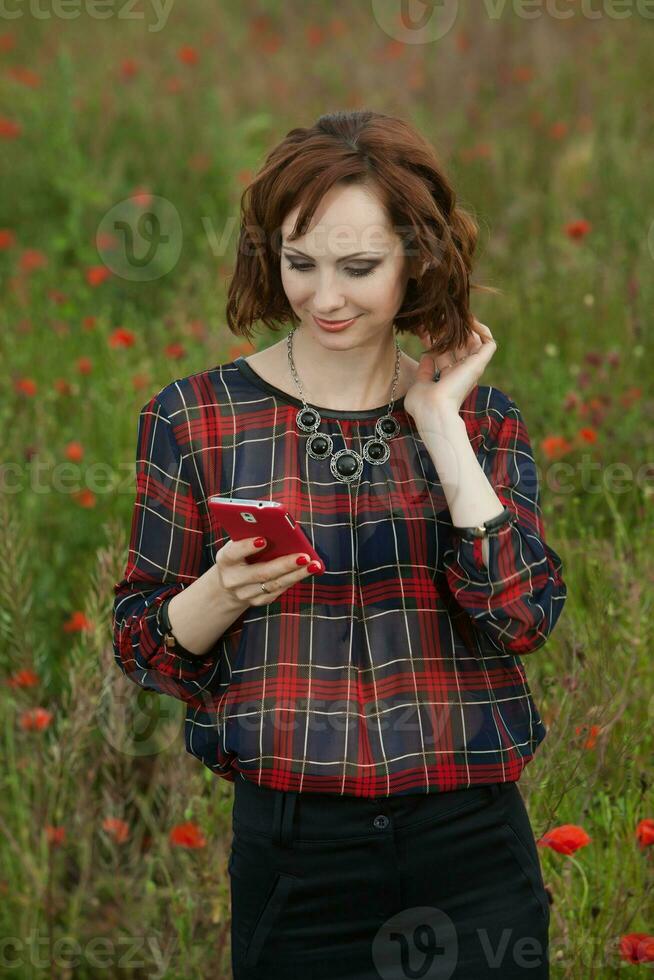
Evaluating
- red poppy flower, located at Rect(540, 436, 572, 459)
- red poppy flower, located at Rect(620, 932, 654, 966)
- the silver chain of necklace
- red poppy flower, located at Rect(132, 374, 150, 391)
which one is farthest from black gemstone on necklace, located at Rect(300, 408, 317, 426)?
red poppy flower, located at Rect(132, 374, 150, 391)

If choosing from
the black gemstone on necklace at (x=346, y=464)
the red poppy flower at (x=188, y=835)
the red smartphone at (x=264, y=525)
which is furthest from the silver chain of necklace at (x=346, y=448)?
the red poppy flower at (x=188, y=835)

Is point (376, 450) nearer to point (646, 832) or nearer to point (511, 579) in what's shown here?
point (511, 579)

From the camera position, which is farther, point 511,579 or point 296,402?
point 296,402

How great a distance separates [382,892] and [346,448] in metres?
0.62

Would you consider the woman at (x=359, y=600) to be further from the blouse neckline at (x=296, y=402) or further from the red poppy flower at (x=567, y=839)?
the red poppy flower at (x=567, y=839)

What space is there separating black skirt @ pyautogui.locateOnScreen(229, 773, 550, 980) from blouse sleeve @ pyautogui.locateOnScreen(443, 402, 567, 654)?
250 millimetres

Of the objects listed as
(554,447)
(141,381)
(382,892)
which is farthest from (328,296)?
(141,381)

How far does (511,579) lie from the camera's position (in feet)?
5.35

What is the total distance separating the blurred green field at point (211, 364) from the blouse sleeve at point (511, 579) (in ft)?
1.40

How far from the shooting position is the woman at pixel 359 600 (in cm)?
165

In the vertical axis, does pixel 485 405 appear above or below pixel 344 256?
below

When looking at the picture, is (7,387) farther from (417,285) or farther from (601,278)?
(417,285)

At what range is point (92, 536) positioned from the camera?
3303 mm

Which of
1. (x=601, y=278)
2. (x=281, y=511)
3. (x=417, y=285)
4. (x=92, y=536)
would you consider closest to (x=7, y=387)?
(x=92, y=536)
